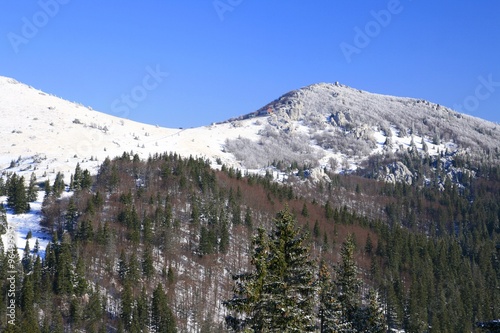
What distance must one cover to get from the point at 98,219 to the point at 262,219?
199 feet

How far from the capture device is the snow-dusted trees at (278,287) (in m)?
28.8

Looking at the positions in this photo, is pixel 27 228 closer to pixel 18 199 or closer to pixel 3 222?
pixel 3 222

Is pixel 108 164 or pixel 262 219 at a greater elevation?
pixel 108 164

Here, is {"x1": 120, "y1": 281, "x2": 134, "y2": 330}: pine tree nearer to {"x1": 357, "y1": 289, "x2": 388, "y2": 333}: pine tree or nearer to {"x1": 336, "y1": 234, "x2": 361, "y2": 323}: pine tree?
{"x1": 357, "y1": 289, "x2": 388, "y2": 333}: pine tree

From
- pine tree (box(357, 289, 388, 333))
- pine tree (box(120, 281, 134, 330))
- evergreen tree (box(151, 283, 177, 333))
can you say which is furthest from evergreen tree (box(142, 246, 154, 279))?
pine tree (box(357, 289, 388, 333))

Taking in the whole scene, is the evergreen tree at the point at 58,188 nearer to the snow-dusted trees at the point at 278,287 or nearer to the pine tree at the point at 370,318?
the pine tree at the point at 370,318

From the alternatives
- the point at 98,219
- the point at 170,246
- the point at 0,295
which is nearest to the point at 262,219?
the point at 170,246

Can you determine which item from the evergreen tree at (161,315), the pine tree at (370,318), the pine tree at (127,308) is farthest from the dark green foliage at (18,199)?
the pine tree at (370,318)

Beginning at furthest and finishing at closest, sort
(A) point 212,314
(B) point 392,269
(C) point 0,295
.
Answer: (B) point 392,269 → (A) point 212,314 → (C) point 0,295

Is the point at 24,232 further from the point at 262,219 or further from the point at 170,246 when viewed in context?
the point at 262,219

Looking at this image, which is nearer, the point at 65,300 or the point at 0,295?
the point at 0,295

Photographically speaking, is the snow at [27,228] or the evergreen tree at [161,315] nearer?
the evergreen tree at [161,315]

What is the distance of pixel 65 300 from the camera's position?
115375 mm

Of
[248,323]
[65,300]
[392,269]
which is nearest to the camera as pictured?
[248,323]
